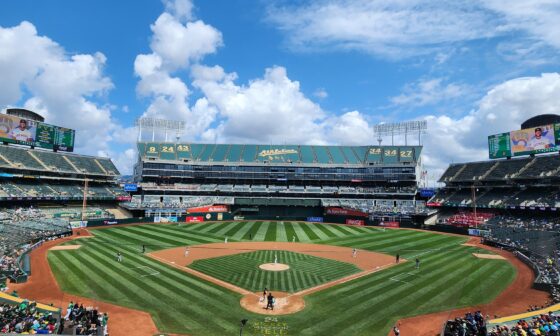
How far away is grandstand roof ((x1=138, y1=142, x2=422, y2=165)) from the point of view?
9125cm

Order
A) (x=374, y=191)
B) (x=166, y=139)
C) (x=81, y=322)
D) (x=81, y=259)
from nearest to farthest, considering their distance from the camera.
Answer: (x=81, y=322) → (x=81, y=259) → (x=374, y=191) → (x=166, y=139)

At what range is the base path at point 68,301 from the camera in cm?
1981

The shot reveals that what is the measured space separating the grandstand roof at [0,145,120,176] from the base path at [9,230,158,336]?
4020cm

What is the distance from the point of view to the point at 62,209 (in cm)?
6328

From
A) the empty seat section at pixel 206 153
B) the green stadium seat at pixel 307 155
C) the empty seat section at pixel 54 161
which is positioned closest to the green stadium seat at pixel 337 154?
the green stadium seat at pixel 307 155

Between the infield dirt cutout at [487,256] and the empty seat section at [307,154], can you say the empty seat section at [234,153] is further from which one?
the infield dirt cutout at [487,256]

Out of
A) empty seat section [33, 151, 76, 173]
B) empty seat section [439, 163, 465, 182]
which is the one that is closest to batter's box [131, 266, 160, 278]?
empty seat section [33, 151, 76, 173]

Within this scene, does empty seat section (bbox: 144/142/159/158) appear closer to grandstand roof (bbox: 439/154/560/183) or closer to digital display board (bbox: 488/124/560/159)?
grandstand roof (bbox: 439/154/560/183)

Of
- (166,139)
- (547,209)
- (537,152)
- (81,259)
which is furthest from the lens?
(166,139)

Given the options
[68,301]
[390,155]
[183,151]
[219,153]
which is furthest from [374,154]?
[68,301]

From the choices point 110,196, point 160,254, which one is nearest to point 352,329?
point 160,254

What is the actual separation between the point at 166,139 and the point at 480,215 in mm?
82740

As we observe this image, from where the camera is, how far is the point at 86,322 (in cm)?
1769

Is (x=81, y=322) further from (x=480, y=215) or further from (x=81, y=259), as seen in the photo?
(x=480, y=215)
